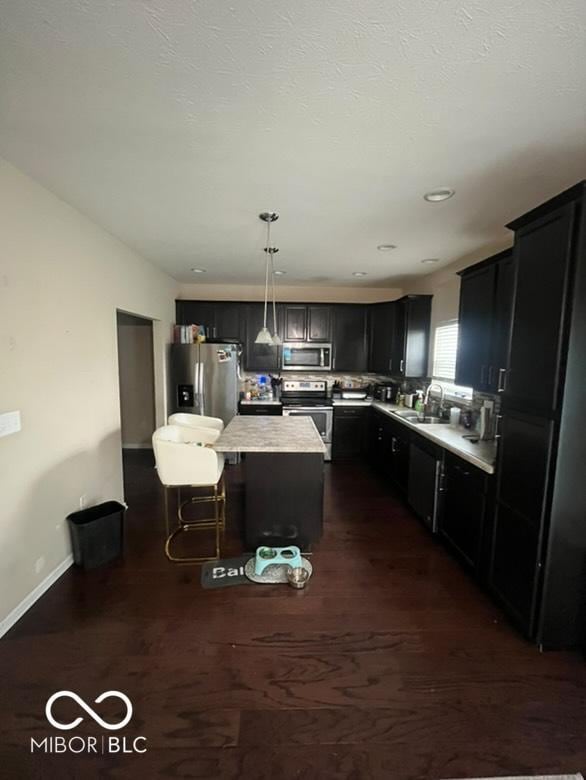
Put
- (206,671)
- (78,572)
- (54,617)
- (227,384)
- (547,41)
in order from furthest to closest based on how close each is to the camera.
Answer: (227,384) → (78,572) → (54,617) → (206,671) → (547,41)

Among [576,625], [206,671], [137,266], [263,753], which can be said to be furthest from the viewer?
[137,266]

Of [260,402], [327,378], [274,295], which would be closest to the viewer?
[260,402]

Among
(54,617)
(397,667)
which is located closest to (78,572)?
(54,617)

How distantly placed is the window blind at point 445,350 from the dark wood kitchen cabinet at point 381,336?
0.71 metres

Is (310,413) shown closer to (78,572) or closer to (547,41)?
(78,572)

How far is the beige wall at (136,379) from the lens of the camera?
16.6ft

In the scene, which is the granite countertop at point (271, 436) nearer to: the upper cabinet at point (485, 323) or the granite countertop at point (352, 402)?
the upper cabinet at point (485, 323)

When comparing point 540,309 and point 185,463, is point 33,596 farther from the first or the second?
point 540,309

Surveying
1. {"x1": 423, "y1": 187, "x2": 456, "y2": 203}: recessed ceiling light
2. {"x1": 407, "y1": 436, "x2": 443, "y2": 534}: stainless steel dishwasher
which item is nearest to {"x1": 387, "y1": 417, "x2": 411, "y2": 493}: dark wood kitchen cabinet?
{"x1": 407, "y1": 436, "x2": 443, "y2": 534}: stainless steel dishwasher

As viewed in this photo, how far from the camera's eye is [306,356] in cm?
514

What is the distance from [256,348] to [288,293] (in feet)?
3.37

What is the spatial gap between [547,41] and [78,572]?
3586 mm

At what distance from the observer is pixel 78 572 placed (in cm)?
239

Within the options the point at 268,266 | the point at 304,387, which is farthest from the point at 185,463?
the point at 304,387
